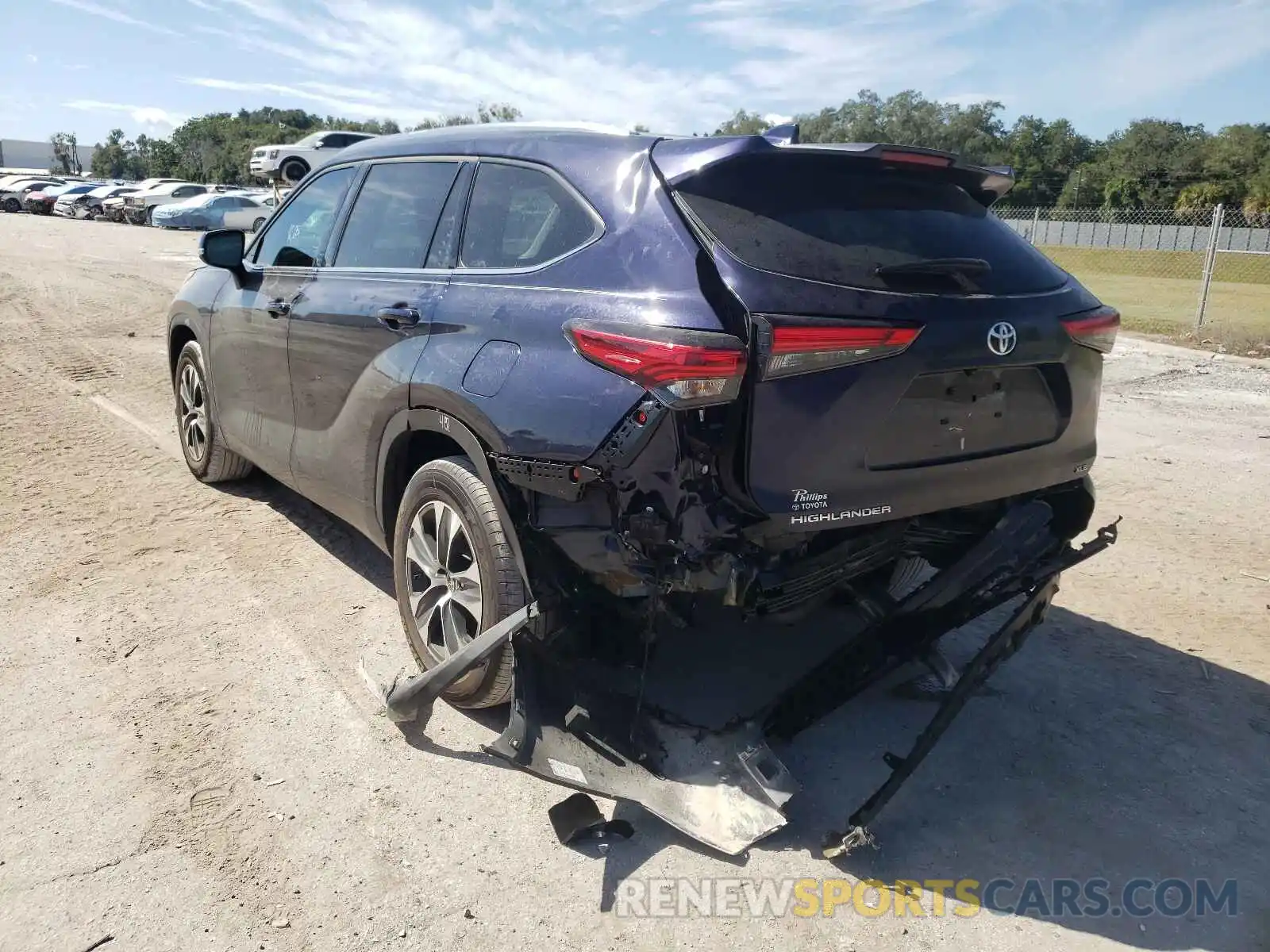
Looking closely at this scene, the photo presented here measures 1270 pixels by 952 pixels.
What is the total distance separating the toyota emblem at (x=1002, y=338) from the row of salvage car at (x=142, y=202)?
83.6ft

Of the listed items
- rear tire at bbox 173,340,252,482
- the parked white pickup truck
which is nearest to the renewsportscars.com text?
rear tire at bbox 173,340,252,482

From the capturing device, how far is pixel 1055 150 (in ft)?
252

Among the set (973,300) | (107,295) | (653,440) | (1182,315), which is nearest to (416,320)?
(653,440)

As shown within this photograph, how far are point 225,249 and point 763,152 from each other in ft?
10.3

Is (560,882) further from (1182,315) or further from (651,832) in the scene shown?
(1182,315)

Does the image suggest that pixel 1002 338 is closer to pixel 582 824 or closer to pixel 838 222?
pixel 838 222

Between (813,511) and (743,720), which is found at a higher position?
(813,511)

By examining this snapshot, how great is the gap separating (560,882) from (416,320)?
193 cm

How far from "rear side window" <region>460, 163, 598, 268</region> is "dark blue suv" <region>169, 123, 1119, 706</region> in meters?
0.01

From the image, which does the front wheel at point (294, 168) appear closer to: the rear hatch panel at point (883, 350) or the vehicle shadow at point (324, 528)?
the vehicle shadow at point (324, 528)

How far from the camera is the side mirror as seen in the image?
16.0 ft

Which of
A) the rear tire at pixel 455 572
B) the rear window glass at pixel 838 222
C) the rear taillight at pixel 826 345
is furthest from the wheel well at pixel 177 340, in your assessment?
the rear taillight at pixel 826 345

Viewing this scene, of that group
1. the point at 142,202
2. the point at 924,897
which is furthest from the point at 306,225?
the point at 142,202

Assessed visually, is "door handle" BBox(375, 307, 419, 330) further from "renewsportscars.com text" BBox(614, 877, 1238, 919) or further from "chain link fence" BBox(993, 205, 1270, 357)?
"chain link fence" BBox(993, 205, 1270, 357)
